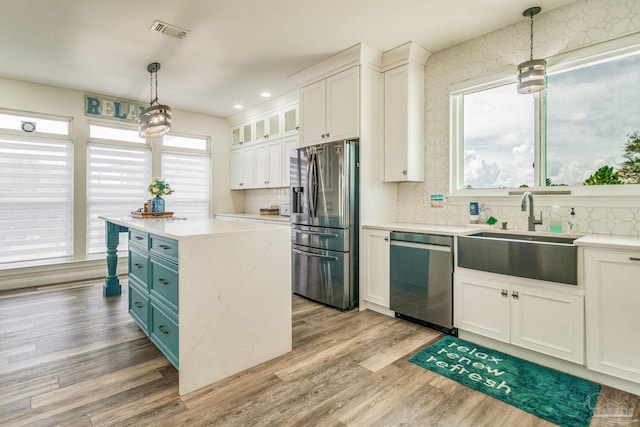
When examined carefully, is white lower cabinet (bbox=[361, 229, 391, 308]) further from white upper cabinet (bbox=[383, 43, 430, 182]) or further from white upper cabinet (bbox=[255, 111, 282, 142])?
white upper cabinet (bbox=[255, 111, 282, 142])

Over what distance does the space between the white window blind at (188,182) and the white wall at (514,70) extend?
371 centimetres

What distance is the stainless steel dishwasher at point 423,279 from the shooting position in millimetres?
2740

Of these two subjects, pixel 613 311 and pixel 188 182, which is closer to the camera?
pixel 613 311

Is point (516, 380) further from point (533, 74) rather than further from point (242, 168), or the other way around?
point (242, 168)

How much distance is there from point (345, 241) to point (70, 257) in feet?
13.1

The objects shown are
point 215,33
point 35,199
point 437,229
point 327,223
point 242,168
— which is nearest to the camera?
point 437,229

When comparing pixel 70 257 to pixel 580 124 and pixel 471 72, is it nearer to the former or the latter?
pixel 471 72

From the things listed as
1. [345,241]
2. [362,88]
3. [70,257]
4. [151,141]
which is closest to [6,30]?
[151,141]

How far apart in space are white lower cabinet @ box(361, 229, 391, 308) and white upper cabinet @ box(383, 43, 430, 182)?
2.17 ft

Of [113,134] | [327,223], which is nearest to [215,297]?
[327,223]

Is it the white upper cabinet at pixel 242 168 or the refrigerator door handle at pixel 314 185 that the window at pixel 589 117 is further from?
the white upper cabinet at pixel 242 168

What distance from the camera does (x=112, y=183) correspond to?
16.2ft

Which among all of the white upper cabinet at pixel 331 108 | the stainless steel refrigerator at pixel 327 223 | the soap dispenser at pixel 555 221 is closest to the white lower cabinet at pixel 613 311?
the soap dispenser at pixel 555 221

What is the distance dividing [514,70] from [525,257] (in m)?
1.70
